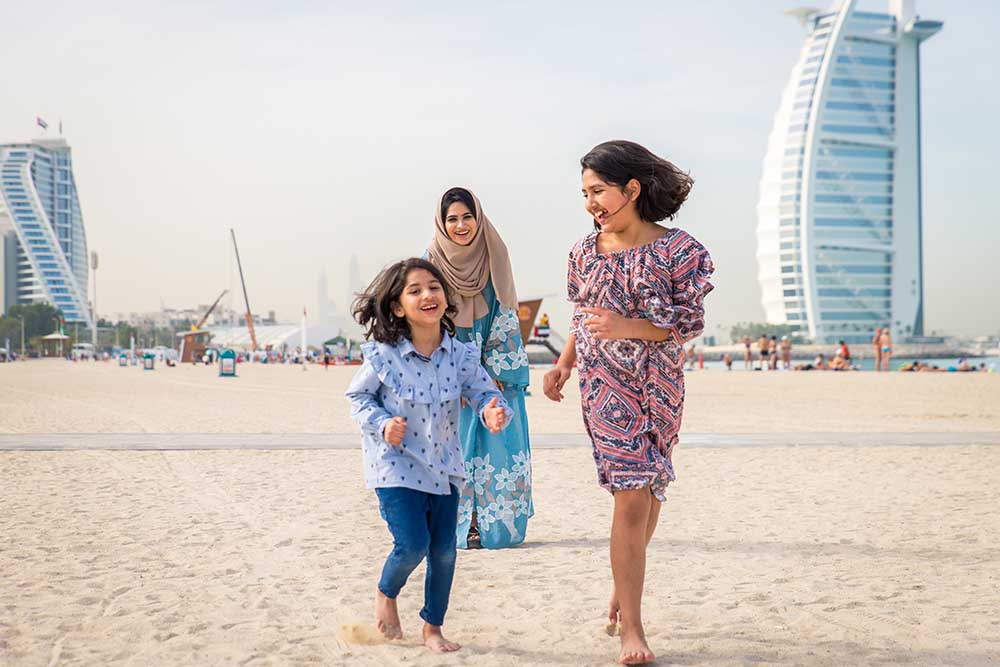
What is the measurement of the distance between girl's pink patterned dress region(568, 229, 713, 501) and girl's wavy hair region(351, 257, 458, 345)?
55 cm

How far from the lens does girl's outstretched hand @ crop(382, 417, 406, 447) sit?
2859 mm

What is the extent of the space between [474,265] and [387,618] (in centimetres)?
182

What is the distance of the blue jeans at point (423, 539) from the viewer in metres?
3.00

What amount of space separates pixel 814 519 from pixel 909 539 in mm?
664

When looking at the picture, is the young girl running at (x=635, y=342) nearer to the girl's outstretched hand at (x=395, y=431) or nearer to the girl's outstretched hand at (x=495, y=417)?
the girl's outstretched hand at (x=495, y=417)

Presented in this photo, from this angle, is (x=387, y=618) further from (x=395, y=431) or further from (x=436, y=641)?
(x=395, y=431)

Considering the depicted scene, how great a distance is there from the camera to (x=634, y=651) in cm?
283

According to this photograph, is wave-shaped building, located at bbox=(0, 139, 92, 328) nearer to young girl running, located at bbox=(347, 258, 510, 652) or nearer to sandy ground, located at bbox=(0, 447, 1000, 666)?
sandy ground, located at bbox=(0, 447, 1000, 666)

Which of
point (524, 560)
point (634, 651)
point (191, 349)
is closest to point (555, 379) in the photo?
point (634, 651)

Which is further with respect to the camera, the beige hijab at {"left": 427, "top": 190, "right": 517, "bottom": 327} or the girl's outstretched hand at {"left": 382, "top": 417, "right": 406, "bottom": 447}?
the beige hijab at {"left": 427, "top": 190, "right": 517, "bottom": 327}

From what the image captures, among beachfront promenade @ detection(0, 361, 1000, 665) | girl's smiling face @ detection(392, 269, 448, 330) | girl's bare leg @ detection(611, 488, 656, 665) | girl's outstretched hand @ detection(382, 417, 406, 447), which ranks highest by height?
girl's smiling face @ detection(392, 269, 448, 330)

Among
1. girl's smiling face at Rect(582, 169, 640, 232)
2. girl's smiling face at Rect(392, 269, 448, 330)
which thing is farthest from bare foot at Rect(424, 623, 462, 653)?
girl's smiling face at Rect(582, 169, 640, 232)

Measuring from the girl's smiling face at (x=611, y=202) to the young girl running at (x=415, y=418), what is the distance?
0.54 meters

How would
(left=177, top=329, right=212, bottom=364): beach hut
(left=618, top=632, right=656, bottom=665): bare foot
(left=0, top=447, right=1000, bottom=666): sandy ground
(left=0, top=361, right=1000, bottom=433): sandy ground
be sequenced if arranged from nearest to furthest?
1. (left=618, top=632, right=656, bottom=665): bare foot
2. (left=0, top=447, right=1000, bottom=666): sandy ground
3. (left=0, top=361, right=1000, bottom=433): sandy ground
4. (left=177, top=329, right=212, bottom=364): beach hut
